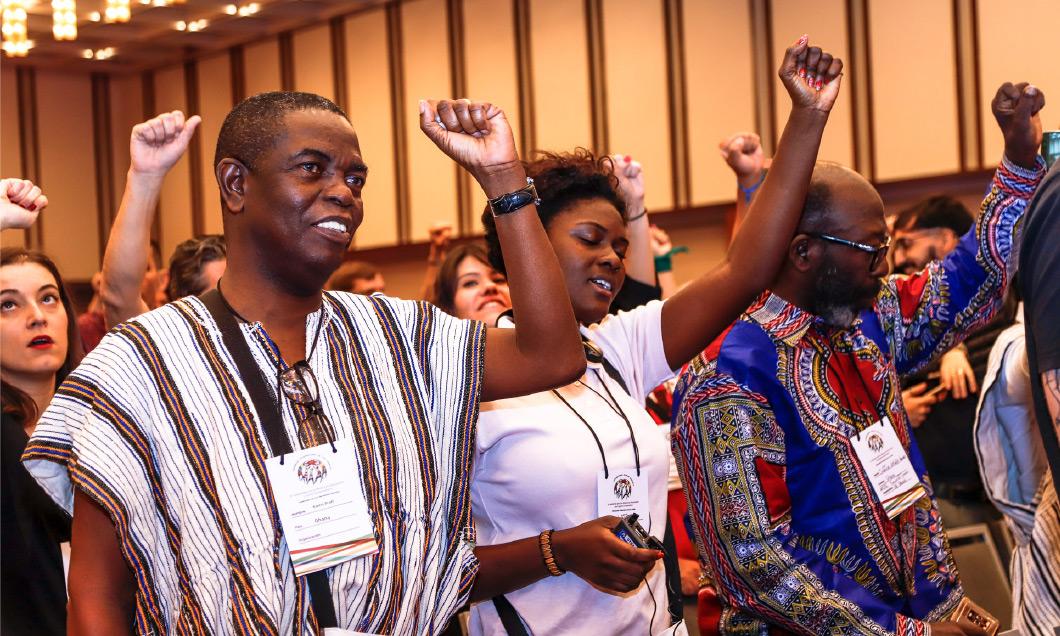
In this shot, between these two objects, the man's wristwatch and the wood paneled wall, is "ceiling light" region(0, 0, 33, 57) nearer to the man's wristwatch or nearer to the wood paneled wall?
the wood paneled wall

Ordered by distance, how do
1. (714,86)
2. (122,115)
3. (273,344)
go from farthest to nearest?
(122,115)
(714,86)
(273,344)

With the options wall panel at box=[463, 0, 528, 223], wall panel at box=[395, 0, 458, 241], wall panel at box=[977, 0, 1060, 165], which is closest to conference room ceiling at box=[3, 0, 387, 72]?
wall panel at box=[395, 0, 458, 241]

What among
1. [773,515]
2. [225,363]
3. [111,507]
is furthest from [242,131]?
[773,515]

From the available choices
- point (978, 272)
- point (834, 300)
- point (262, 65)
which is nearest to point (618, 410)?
point (834, 300)

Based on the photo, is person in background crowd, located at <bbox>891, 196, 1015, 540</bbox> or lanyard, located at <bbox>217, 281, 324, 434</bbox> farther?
person in background crowd, located at <bbox>891, 196, 1015, 540</bbox>

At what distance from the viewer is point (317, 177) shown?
1646 mm

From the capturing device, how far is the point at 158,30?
10516mm

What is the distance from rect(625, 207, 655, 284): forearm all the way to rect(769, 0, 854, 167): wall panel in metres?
4.89

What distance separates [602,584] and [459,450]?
431 mm

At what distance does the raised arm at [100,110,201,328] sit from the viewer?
2.22 m

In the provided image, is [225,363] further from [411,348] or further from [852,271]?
[852,271]

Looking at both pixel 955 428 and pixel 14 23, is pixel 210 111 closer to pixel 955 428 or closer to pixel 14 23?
pixel 14 23

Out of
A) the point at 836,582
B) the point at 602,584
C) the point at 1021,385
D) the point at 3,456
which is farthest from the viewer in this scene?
the point at 1021,385

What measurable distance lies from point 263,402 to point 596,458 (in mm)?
778
